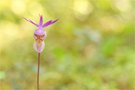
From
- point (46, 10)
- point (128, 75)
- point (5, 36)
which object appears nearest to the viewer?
point (128, 75)

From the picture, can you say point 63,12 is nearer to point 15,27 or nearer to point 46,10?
point 46,10

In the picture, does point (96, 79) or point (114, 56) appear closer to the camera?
point (96, 79)

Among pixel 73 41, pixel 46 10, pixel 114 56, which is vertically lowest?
pixel 114 56

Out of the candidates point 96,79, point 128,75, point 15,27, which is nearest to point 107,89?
point 96,79

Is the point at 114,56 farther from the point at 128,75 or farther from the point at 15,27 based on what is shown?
the point at 15,27

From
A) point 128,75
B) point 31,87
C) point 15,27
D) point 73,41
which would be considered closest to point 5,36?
point 15,27

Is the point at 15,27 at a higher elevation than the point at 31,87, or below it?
higher

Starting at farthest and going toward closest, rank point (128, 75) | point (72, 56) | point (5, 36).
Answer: point (5, 36) → point (72, 56) → point (128, 75)
